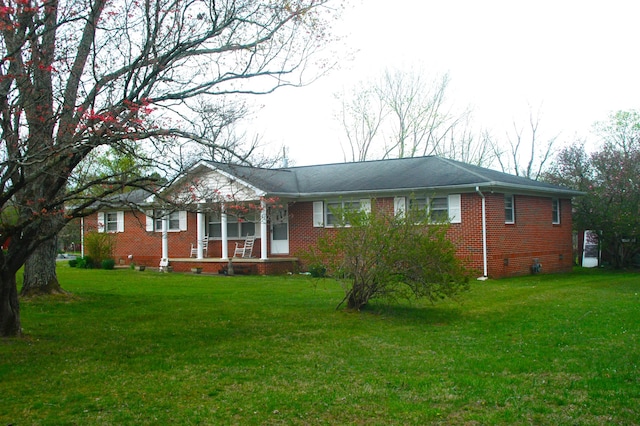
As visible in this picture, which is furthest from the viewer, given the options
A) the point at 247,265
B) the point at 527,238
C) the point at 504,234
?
the point at 247,265

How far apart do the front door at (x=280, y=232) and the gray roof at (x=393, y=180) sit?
3.87 ft

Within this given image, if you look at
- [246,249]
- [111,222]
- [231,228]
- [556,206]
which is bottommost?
[246,249]

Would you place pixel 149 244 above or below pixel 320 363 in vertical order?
above

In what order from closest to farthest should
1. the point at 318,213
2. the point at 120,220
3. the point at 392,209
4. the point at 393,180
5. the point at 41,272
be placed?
the point at 41,272 < the point at 392,209 < the point at 393,180 < the point at 318,213 < the point at 120,220

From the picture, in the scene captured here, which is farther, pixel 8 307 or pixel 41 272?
pixel 41 272

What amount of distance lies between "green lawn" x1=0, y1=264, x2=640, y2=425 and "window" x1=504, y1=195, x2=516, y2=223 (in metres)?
7.40

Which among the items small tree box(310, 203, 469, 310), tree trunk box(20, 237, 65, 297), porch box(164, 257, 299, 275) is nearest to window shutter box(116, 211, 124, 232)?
porch box(164, 257, 299, 275)

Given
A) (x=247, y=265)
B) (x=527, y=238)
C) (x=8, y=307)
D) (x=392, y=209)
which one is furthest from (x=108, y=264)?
(x=8, y=307)

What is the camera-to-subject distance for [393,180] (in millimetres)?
22125

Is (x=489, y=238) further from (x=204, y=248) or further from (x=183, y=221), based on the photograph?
(x=183, y=221)

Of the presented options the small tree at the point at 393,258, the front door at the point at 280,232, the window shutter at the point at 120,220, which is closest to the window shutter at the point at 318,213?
the front door at the point at 280,232

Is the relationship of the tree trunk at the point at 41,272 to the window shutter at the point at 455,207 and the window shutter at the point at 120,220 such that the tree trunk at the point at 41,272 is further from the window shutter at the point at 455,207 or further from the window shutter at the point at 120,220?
the window shutter at the point at 120,220

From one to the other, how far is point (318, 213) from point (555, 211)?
9.35m

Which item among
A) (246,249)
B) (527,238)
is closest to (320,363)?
(527,238)
